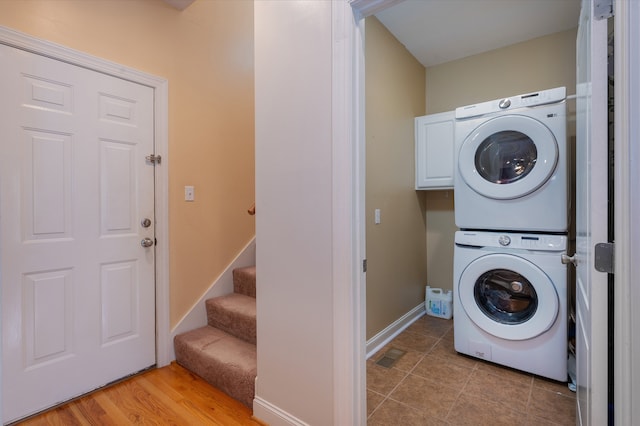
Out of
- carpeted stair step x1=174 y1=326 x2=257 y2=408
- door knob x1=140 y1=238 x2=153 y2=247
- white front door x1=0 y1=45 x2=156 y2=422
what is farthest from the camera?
door knob x1=140 y1=238 x2=153 y2=247

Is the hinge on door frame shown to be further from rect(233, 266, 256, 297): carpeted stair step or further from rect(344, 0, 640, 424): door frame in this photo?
rect(233, 266, 256, 297): carpeted stair step

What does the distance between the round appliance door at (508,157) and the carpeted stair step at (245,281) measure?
1.88 m

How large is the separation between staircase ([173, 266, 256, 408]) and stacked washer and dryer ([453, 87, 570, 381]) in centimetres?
156

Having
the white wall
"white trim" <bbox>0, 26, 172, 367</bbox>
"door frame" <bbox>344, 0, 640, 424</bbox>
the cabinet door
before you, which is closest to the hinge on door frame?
"door frame" <bbox>344, 0, 640, 424</bbox>

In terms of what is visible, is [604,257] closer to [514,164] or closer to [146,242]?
[514,164]

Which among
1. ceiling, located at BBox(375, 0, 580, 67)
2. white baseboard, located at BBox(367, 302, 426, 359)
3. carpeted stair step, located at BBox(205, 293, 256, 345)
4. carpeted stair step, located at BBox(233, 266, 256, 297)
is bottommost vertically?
white baseboard, located at BBox(367, 302, 426, 359)

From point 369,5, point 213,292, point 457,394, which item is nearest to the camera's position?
point 369,5

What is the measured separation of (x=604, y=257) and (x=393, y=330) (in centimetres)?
208

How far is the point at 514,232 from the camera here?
6.84 feet

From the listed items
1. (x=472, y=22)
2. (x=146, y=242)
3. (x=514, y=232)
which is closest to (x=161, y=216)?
(x=146, y=242)

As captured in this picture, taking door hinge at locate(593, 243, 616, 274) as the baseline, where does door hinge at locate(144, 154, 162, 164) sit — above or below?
above

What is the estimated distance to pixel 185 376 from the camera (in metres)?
2.04

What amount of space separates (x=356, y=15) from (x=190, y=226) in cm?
187

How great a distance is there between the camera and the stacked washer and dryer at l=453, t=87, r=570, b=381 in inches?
74.0
